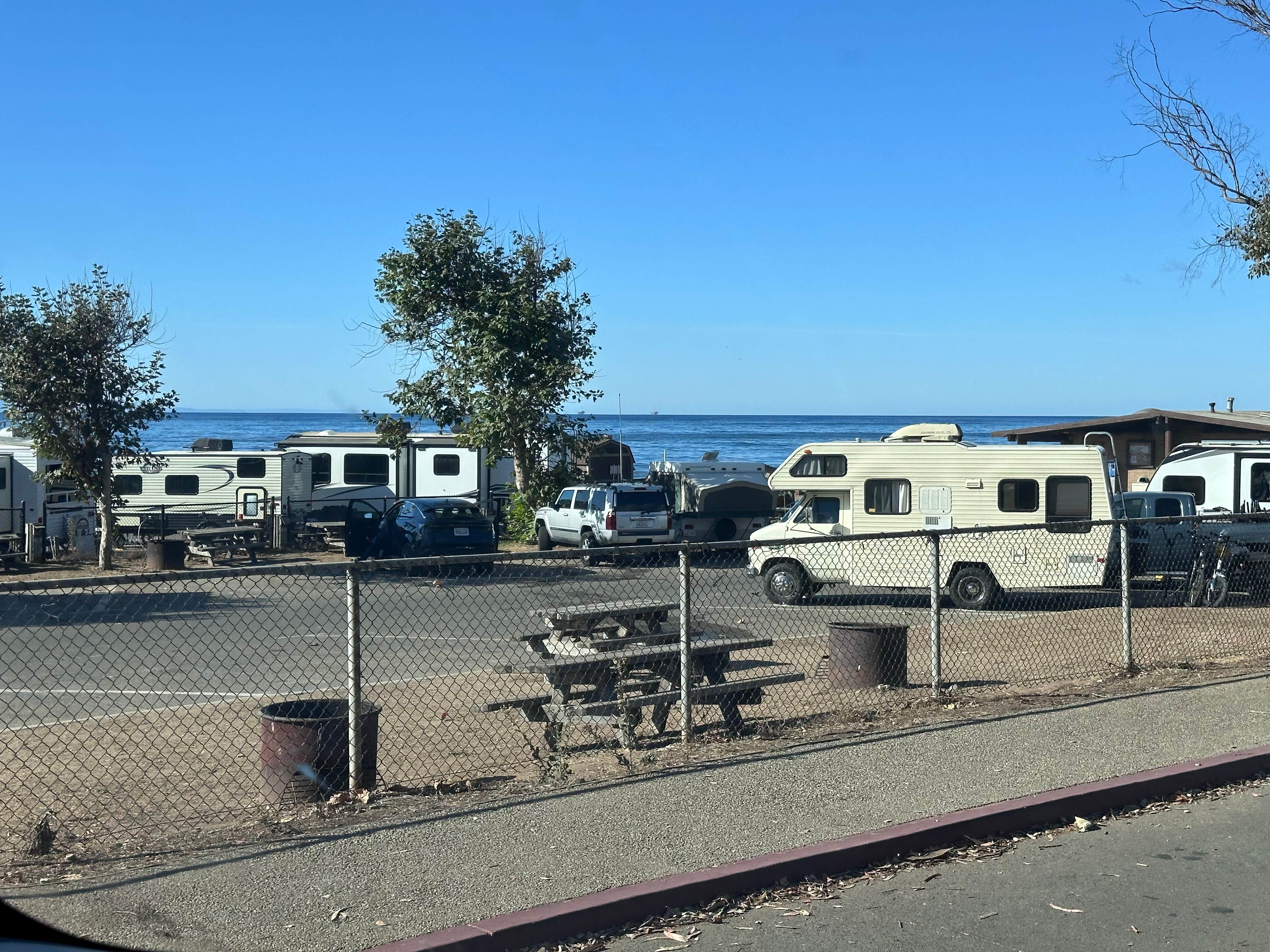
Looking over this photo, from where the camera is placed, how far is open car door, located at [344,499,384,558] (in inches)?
1042

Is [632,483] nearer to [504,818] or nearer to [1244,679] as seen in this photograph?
[1244,679]

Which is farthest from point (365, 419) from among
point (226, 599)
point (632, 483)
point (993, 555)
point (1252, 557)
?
point (1252, 557)

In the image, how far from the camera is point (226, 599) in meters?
15.5

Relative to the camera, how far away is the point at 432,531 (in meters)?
23.0

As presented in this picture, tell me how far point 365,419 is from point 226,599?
54.8 feet

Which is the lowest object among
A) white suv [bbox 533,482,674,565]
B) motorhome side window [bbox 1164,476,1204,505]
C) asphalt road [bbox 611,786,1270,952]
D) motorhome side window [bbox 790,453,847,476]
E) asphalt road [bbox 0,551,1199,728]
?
asphalt road [bbox 611,786,1270,952]

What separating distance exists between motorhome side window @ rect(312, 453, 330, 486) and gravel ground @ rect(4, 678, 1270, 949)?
2750 cm

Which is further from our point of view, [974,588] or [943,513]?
[943,513]

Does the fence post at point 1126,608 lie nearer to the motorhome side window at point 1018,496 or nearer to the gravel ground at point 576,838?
the gravel ground at point 576,838

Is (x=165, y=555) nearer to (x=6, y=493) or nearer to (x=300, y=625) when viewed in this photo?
(x=6, y=493)

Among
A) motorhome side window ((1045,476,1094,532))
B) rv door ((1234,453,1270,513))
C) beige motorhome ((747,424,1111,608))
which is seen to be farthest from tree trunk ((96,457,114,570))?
rv door ((1234,453,1270,513))

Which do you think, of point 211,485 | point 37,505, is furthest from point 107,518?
point 211,485

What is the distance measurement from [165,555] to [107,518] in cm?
122

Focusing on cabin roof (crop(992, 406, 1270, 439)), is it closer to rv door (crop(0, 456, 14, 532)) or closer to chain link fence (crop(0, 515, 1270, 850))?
chain link fence (crop(0, 515, 1270, 850))
